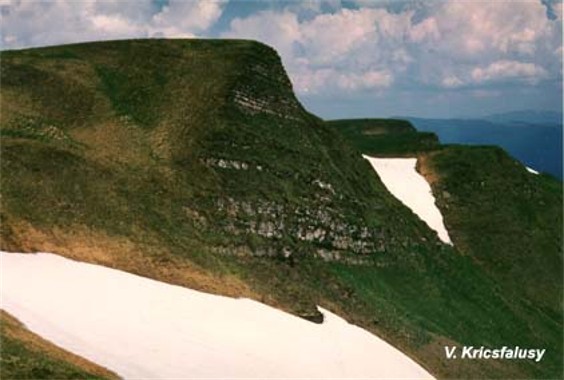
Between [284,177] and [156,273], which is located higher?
[284,177]

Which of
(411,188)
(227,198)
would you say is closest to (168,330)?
(227,198)

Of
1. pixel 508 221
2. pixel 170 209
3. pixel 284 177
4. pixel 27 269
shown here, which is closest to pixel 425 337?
pixel 284 177

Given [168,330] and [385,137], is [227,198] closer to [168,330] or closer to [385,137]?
[168,330]

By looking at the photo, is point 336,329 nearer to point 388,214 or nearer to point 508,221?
point 388,214

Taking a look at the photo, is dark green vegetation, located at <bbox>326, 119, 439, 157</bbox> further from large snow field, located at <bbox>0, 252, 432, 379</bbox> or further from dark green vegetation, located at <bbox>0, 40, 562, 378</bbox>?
large snow field, located at <bbox>0, 252, 432, 379</bbox>

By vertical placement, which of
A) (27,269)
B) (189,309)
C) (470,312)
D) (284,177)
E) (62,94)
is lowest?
(470,312)

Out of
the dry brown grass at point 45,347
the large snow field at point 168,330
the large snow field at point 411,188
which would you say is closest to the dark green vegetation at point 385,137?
the large snow field at point 411,188

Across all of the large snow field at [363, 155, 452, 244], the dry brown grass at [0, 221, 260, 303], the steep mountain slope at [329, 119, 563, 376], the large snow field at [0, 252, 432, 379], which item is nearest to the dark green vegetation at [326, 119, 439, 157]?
the steep mountain slope at [329, 119, 563, 376]

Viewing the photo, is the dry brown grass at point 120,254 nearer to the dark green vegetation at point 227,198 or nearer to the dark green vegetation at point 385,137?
the dark green vegetation at point 227,198
